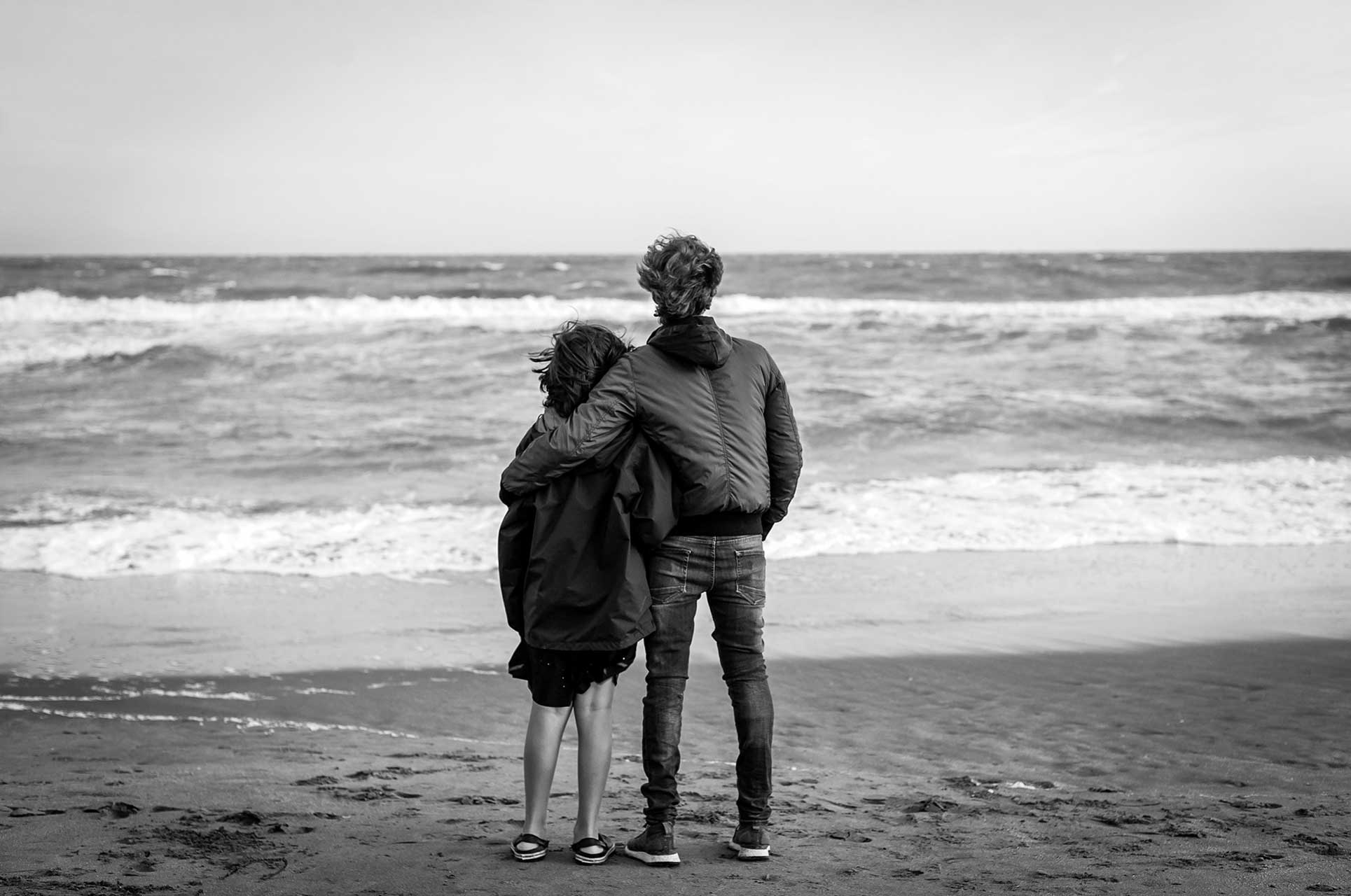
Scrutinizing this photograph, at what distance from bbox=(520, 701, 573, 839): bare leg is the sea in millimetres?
3758

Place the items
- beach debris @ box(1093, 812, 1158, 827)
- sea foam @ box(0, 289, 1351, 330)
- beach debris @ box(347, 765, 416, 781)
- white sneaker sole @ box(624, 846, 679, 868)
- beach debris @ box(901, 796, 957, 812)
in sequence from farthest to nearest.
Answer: sea foam @ box(0, 289, 1351, 330)
beach debris @ box(347, 765, 416, 781)
beach debris @ box(901, 796, 957, 812)
beach debris @ box(1093, 812, 1158, 827)
white sneaker sole @ box(624, 846, 679, 868)

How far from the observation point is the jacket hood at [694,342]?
2.74 meters

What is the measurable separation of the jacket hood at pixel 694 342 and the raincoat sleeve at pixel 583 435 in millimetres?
115

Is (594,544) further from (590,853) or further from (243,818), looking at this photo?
(243,818)

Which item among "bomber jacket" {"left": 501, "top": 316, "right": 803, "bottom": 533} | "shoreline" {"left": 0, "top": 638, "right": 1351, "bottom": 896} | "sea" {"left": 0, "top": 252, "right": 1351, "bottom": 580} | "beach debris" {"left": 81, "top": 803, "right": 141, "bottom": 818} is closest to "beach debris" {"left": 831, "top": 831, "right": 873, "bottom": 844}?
A: "shoreline" {"left": 0, "top": 638, "right": 1351, "bottom": 896}

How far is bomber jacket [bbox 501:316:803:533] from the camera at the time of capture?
267 cm

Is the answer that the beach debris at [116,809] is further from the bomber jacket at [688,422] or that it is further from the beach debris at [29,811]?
the bomber jacket at [688,422]

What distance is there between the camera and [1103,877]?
8.71 ft

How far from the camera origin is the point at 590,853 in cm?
274

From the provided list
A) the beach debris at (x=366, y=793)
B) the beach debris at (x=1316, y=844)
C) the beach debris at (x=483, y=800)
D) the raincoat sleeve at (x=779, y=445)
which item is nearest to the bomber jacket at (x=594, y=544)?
the raincoat sleeve at (x=779, y=445)

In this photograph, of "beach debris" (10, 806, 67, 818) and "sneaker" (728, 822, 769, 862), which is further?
"beach debris" (10, 806, 67, 818)

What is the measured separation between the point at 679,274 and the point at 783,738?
2115 mm

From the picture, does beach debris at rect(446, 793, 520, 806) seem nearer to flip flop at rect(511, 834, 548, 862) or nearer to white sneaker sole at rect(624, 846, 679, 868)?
flip flop at rect(511, 834, 548, 862)

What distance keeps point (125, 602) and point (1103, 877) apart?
521cm
